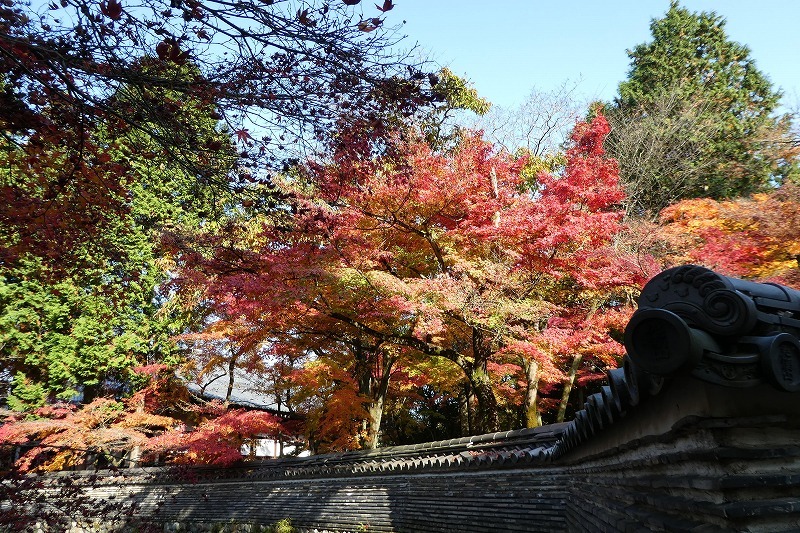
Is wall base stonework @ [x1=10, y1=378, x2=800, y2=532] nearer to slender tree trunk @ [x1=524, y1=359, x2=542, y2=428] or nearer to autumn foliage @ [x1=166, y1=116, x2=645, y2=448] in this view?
autumn foliage @ [x1=166, y1=116, x2=645, y2=448]

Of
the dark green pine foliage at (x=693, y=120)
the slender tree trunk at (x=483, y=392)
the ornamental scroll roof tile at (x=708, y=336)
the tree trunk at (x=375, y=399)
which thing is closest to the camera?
the ornamental scroll roof tile at (x=708, y=336)

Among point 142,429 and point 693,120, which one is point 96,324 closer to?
point 142,429

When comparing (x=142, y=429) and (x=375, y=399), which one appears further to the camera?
(x=375, y=399)

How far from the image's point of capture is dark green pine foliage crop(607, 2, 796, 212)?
20625mm

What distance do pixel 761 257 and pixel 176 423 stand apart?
753 inches

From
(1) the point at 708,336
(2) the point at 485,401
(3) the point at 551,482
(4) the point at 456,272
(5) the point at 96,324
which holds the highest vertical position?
(5) the point at 96,324

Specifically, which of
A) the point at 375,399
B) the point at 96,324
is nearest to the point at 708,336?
the point at 375,399

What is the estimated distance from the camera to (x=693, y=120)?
21234 mm

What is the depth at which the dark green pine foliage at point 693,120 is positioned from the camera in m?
20.6

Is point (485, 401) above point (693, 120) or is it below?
below

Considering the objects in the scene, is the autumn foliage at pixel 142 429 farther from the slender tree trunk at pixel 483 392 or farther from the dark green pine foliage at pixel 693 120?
the dark green pine foliage at pixel 693 120

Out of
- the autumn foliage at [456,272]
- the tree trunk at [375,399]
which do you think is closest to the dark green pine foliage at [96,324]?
the autumn foliage at [456,272]

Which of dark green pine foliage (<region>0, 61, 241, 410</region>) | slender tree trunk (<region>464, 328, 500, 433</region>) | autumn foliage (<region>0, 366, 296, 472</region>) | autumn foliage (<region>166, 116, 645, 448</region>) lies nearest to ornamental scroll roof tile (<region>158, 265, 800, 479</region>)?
autumn foliage (<region>166, 116, 645, 448</region>)

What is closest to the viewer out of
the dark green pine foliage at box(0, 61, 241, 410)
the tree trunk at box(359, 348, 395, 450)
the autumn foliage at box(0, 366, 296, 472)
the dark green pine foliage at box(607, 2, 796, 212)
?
the autumn foliage at box(0, 366, 296, 472)
